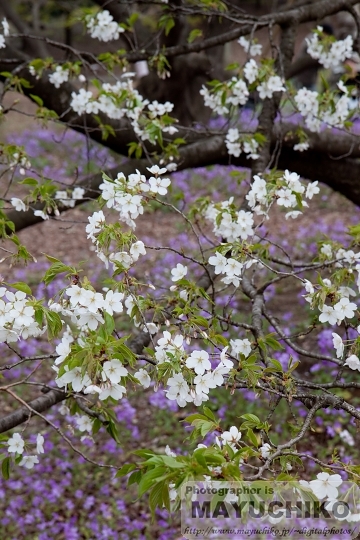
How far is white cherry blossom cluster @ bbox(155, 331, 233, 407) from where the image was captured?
156 cm

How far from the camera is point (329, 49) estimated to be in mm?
3367

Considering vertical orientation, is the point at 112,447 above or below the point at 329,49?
below

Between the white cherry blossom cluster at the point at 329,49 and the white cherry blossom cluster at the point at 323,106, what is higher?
the white cherry blossom cluster at the point at 329,49

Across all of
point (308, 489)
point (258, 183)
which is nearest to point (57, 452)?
point (258, 183)

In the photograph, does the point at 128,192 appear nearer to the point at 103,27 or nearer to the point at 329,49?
the point at 103,27

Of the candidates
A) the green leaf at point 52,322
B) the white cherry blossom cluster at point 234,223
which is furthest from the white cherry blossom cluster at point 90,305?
the white cherry blossom cluster at point 234,223

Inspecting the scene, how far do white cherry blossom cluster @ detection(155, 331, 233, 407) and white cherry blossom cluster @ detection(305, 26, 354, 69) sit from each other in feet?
7.74

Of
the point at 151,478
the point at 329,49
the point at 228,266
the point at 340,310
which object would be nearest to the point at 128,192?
the point at 228,266

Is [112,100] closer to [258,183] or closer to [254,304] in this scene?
[258,183]

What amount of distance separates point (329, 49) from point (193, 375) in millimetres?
2510

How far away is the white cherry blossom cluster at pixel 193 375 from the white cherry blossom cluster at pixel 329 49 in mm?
2358

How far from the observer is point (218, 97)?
308cm

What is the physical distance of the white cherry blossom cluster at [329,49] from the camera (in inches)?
129

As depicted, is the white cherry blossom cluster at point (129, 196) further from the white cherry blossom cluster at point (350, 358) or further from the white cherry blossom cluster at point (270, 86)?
the white cherry blossom cluster at point (270, 86)
